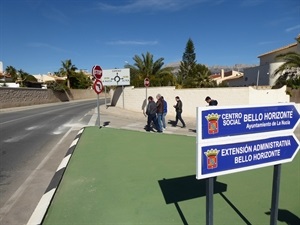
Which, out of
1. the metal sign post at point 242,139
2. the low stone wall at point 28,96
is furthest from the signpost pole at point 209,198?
the low stone wall at point 28,96

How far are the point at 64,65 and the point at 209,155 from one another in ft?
171

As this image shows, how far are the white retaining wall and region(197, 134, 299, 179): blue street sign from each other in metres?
11.4

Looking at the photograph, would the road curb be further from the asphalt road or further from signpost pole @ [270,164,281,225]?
signpost pole @ [270,164,281,225]

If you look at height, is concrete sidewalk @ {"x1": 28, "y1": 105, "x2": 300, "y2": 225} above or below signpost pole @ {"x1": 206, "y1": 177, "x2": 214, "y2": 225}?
below

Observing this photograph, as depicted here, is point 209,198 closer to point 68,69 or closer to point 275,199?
point 275,199

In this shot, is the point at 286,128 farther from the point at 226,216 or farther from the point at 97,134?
the point at 97,134

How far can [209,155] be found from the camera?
8.89 ft

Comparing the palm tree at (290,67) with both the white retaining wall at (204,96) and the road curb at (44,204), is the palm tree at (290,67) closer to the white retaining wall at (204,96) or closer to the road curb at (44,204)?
the white retaining wall at (204,96)

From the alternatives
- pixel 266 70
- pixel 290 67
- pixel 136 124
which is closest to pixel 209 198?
pixel 136 124

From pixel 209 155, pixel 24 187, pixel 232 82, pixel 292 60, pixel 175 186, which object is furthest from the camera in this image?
pixel 232 82

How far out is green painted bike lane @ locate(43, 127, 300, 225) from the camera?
385 centimetres

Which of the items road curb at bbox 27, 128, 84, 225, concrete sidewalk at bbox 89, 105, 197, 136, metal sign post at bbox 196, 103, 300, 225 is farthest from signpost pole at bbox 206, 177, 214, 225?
concrete sidewalk at bbox 89, 105, 197, 136

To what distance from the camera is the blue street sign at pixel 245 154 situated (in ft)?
8.89

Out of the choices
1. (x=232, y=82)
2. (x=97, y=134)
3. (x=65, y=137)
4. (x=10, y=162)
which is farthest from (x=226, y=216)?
(x=232, y=82)
